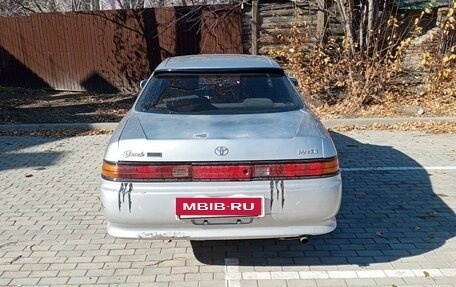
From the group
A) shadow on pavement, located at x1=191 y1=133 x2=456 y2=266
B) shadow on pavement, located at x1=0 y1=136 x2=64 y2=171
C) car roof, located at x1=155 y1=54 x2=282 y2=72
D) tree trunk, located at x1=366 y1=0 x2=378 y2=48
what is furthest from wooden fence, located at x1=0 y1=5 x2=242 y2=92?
shadow on pavement, located at x1=191 y1=133 x2=456 y2=266

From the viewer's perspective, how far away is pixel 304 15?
387 inches

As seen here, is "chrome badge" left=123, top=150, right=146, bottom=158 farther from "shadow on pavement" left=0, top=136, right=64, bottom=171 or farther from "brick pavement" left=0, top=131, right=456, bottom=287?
"shadow on pavement" left=0, top=136, right=64, bottom=171

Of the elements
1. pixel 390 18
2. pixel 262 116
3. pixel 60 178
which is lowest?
pixel 60 178

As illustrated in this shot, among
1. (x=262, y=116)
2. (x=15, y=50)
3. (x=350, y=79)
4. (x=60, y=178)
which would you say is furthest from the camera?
(x=15, y=50)

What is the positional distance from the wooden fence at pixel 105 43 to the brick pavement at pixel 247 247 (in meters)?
6.31

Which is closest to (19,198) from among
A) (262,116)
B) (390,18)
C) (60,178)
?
(60,178)

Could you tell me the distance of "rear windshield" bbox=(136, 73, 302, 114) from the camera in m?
3.65

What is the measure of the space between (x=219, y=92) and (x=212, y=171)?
1228 mm

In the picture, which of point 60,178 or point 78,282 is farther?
point 60,178

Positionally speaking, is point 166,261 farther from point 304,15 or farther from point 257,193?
point 304,15

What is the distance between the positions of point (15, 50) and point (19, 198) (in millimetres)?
8891

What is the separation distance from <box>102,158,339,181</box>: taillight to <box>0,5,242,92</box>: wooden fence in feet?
26.8

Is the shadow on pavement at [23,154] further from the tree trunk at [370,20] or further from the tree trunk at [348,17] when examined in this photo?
the tree trunk at [370,20]

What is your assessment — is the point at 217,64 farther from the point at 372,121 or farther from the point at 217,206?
the point at 372,121
